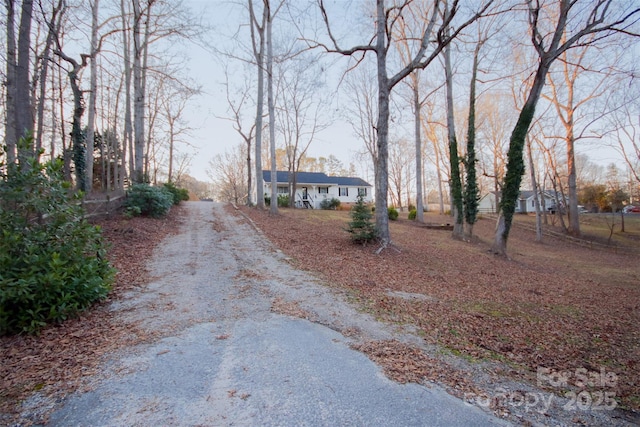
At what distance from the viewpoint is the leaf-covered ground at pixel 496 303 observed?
11.8ft

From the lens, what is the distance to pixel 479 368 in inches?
124

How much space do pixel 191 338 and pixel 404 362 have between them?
227cm

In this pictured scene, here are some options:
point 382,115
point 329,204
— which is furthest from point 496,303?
point 329,204

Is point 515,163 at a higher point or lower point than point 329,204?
higher

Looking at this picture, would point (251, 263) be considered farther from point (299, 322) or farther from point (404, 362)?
point (404, 362)

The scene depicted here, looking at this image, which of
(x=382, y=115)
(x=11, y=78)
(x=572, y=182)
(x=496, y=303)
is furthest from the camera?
(x=572, y=182)

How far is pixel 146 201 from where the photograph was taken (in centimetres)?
1236

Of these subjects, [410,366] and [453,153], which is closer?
[410,366]

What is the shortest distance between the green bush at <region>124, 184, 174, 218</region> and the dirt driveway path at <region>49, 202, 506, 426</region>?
8083 mm

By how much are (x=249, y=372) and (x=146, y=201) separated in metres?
11.4

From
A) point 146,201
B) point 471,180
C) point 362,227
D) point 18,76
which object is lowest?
point 362,227

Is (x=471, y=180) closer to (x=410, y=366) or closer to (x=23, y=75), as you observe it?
(x=410, y=366)

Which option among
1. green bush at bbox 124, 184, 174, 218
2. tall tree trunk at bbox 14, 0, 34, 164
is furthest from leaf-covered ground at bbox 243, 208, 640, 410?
tall tree trunk at bbox 14, 0, 34, 164

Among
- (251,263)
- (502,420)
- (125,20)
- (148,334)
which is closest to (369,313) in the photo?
(502,420)
